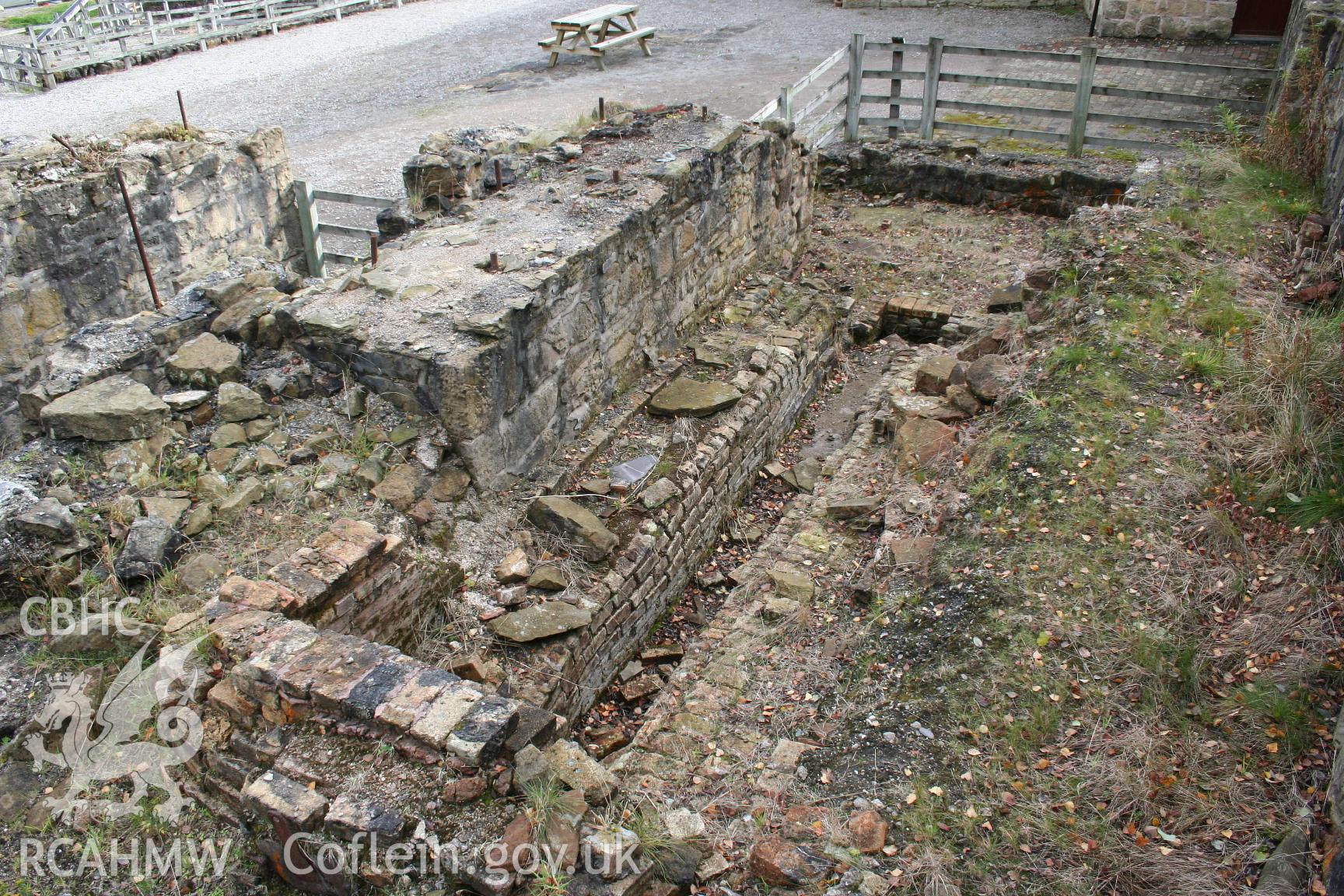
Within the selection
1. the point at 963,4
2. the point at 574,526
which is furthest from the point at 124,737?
the point at 963,4

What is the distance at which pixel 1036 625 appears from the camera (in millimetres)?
4137

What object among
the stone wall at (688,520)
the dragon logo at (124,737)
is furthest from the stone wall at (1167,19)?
the dragon logo at (124,737)

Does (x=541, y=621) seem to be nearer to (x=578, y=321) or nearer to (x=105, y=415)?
(x=578, y=321)

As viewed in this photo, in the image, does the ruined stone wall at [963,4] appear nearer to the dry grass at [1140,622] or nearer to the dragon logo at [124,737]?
the dry grass at [1140,622]

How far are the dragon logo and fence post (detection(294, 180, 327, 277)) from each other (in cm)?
568

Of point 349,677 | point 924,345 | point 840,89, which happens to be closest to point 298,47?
point 840,89

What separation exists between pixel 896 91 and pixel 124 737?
11444 millimetres

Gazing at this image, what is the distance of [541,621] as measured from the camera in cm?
476

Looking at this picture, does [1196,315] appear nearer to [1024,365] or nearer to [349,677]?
[1024,365]

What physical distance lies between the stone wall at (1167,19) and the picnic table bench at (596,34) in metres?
8.10

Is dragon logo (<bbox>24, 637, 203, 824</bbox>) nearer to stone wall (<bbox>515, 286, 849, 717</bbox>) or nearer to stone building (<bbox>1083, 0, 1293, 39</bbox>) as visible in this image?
stone wall (<bbox>515, 286, 849, 717</bbox>)

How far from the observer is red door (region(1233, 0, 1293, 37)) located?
49.6 ft

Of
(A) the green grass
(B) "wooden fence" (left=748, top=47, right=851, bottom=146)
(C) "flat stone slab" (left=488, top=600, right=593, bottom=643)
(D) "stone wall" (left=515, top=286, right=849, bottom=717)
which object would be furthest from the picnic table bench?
(A) the green grass

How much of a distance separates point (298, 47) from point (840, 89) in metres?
11.7
